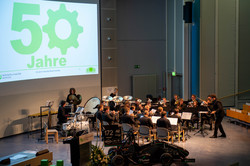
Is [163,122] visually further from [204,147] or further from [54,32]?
[54,32]

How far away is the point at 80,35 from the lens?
15203 mm

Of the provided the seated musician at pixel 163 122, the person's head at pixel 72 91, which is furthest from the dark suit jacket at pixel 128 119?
the person's head at pixel 72 91

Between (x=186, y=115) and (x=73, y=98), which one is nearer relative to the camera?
(x=186, y=115)

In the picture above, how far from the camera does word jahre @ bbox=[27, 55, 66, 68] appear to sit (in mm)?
13604

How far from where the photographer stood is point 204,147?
38.4 ft

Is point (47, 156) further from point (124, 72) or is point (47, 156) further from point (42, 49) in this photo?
point (124, 72)

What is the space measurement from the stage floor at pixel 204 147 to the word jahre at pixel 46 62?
2.59 meters

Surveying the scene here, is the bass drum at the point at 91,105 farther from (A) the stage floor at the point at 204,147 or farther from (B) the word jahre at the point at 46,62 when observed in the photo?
(A) the stage floor at the point at 204,147

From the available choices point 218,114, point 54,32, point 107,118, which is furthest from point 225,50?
point 54,32

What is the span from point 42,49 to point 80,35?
6.35 ft

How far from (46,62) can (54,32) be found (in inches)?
47.4

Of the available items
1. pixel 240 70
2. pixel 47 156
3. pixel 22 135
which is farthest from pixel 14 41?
pixel 240 70

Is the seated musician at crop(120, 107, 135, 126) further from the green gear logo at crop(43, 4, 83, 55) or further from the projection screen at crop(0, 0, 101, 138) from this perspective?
the green gear logo at crop(43, 4, 83, 55)

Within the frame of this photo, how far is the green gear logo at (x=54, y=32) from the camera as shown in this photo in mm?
14109
